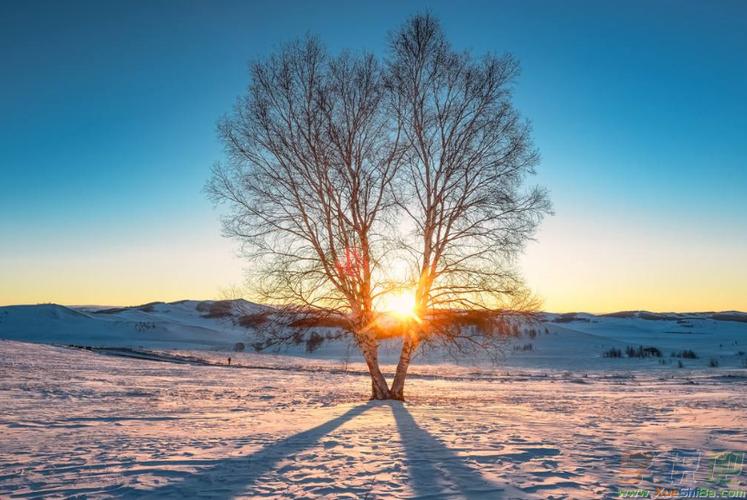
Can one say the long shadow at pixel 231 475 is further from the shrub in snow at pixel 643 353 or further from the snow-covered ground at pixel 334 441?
the shrub in snow at pixel 643 353

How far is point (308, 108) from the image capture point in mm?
13125

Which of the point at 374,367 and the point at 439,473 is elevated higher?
the point at 374,367

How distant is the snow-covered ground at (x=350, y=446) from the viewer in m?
4.74

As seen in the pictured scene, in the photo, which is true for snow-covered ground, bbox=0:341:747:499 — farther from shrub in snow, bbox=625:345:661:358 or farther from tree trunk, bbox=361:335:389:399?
shrub in snow, bbox=625:345:661:358

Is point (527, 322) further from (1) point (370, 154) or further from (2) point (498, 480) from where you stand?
(2) point (498, 480)

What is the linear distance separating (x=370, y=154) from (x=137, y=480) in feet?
32.2

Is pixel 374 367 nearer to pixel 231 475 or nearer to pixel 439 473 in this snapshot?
pixel 439 473

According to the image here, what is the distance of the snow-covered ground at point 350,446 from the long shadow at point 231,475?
0.02 meters

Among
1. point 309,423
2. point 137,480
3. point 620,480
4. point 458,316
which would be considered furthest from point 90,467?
point 458,316

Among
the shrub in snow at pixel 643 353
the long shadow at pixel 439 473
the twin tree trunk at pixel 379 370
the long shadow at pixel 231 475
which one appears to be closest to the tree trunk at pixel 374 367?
the twin tree trunk at pixel 379 370

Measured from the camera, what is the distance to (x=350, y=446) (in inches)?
255

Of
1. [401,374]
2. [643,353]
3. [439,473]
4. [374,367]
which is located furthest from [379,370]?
[643,353]

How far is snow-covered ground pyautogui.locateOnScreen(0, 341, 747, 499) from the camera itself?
474cm

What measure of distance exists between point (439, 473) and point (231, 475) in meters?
2.11
